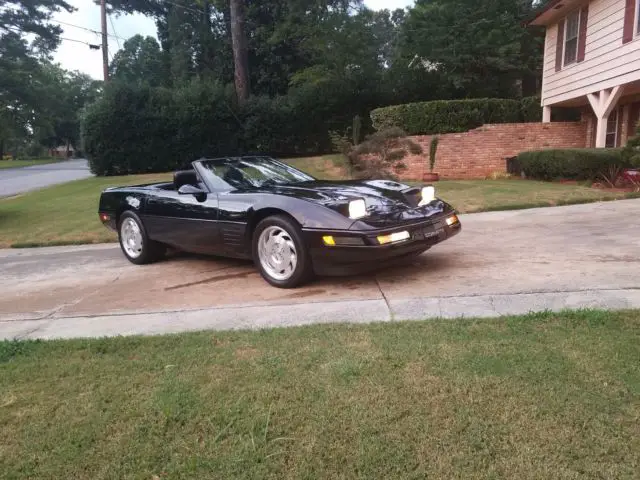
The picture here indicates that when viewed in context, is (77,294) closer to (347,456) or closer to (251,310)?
(251,310)

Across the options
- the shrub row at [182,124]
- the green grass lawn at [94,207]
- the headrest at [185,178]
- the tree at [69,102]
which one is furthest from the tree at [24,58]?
the headrest at [185,178]

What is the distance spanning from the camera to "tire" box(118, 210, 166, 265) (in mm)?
6398

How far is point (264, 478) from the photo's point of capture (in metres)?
2.07

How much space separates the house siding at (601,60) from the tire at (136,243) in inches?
446

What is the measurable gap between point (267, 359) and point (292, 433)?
81cm

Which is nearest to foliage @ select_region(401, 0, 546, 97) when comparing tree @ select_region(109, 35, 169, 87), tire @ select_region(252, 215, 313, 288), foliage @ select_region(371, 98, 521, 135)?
foliage @ select_region(371, 98, 521, 135)

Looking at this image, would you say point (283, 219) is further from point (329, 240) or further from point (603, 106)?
point (603, 106)

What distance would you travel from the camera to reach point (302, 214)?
460 cm

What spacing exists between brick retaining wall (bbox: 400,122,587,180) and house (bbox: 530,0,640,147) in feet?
4.30

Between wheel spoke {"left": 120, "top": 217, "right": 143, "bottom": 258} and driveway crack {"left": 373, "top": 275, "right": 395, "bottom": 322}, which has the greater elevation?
wheel spoke {"left": 120, "top": 217, "right": 143, "bottom": 258}

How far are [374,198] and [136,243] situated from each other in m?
3.33

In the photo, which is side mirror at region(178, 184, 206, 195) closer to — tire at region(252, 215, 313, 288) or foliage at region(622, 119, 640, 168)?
tire at region(252, 215, 313, 288)

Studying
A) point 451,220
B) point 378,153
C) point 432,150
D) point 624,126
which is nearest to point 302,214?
point 451,220

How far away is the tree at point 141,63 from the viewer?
36.5 metres
